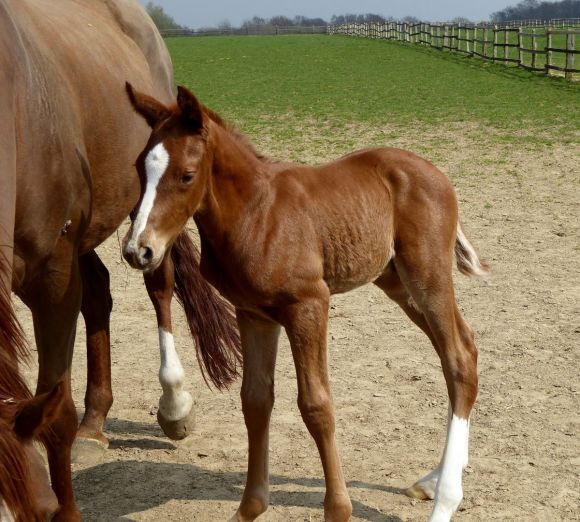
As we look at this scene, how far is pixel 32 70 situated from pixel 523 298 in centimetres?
367

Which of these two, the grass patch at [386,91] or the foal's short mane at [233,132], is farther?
the grass patch at [386,91]

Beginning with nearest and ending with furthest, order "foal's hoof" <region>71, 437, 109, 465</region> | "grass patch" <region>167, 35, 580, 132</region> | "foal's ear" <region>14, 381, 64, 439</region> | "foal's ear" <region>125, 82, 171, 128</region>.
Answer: "foal's ear" <region>14, 381, 64, 439</region> < "foal's ear" <region>125, 82, 171, 128</region> < "foal's hoof" <region>71, 437, 109, 465</region> < "grass patch" <region>167, 35, 580, 132</region>

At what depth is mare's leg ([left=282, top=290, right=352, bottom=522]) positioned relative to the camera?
3.00 metres

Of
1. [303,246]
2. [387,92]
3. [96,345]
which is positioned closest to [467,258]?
[303,246]

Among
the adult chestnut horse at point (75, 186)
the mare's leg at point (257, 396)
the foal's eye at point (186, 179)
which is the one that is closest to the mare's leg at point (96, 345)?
the adult chestnut horse at point (75, 186)

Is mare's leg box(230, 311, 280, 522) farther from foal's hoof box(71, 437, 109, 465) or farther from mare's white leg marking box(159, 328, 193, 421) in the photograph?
foal's hoof box(71, 437, 109, 465)

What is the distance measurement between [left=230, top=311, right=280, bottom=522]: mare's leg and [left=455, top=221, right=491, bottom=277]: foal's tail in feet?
2.75

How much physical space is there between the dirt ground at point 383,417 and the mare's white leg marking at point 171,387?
16 centimetres

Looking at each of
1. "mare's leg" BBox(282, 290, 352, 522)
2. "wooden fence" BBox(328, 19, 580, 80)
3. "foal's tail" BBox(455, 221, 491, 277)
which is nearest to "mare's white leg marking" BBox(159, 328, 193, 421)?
"mare's leg" BBox(282, 290, 352, 522)

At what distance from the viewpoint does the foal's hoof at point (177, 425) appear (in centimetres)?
427

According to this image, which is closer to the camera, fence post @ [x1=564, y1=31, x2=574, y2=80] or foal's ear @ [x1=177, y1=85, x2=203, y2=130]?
foal's ear @ [x1=177, y1=85, x2=203, y2=130]

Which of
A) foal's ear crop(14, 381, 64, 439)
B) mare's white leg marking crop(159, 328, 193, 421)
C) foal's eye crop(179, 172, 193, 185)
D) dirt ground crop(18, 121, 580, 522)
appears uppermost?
foal's eye crop(179, 172, 193, 185)

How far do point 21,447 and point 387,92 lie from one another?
61.6ft

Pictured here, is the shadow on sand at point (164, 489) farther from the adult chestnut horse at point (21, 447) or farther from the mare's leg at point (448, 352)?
the adult chestnut horse at point (21, 447)
